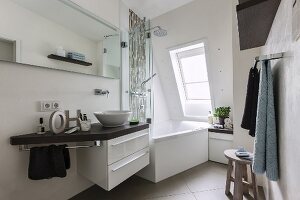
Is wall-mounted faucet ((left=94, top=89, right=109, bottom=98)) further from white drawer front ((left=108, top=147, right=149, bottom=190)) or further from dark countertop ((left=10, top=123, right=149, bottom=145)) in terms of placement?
white drawer front ((left=108, top=147, right=149, bottom=190))

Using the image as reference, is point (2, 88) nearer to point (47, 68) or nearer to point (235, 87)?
point (47, 68)

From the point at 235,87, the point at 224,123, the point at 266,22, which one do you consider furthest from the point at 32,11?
the point at 224,123

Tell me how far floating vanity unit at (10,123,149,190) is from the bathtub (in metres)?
0.36

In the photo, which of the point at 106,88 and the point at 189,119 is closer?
the point at 106,88

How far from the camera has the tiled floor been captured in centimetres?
199

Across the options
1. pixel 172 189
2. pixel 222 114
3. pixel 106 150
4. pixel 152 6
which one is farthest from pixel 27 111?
pixel 222 114

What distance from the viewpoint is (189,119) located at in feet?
13.2

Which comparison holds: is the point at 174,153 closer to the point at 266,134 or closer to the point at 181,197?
the point at 181,197

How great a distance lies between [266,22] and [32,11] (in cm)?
203

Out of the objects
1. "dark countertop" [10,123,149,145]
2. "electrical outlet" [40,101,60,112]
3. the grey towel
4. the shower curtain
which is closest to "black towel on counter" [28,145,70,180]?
"dark countertop" [10,123,149,145]

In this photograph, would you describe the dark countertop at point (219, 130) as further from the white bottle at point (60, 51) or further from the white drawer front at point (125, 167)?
the white bottle at point (60, 51)

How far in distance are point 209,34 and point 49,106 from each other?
108 inches

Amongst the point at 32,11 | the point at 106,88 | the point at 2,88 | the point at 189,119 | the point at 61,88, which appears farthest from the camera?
the point at 189,119

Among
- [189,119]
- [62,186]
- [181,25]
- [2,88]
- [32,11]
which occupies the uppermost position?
[181,25]
